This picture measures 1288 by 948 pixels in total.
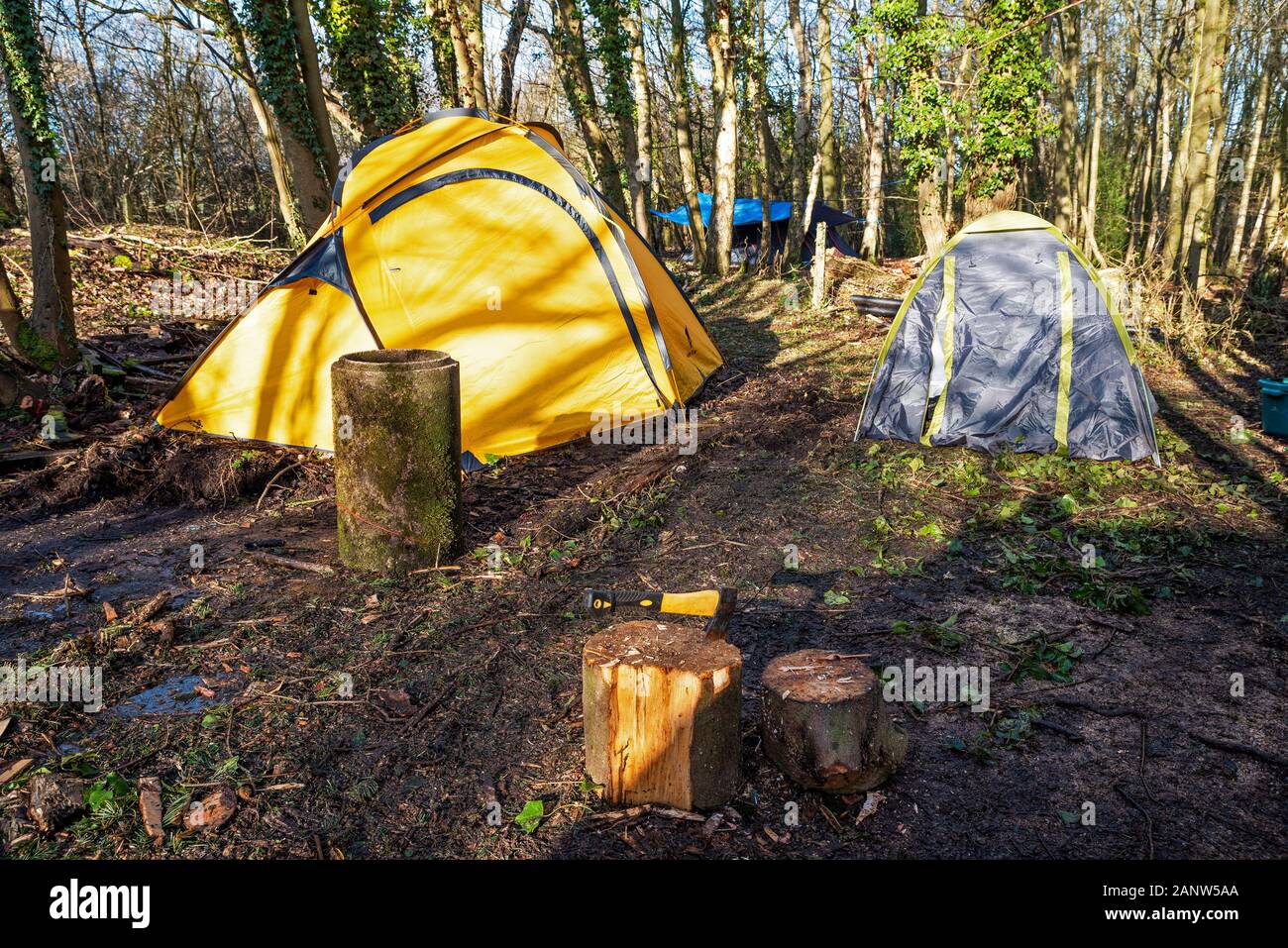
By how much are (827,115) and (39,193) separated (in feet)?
52.9

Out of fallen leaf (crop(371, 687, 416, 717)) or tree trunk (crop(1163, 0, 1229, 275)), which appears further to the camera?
tree trunk (crop(1163, 0, 1229, 275))

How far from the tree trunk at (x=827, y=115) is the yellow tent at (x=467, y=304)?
10.1 m

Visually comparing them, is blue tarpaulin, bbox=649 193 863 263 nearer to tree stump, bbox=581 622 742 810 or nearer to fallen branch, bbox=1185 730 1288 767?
fallen branch, bbox=1185 730 1288 767

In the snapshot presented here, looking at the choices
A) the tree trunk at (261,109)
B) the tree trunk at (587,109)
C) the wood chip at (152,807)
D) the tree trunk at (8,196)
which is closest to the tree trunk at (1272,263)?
the tree trunk at (587,109)

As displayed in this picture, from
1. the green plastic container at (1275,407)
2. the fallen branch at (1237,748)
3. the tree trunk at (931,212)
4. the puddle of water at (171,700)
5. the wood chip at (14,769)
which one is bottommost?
the fallen branch at (1237,748)

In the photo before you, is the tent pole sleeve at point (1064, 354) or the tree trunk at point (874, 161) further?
the tree trunk at point (874, 161)

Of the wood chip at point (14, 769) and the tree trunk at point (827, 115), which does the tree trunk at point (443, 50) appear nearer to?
the tree trunk at point (827, 115)

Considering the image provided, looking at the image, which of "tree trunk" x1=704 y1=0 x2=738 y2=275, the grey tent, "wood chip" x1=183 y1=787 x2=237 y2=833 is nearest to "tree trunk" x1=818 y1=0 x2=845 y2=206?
"tree trunk" x1=704 y1=0 x2=738 y2=275

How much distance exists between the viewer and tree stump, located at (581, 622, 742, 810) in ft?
9.48

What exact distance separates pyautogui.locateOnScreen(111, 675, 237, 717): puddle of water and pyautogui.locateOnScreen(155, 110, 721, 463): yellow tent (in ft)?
10.1

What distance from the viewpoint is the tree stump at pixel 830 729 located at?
2.97 meters

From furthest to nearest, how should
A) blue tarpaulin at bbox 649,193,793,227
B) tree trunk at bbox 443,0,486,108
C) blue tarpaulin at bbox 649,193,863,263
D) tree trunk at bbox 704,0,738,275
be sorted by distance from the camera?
blue tarpaulin at bbox 649,193,793,227
blue tarpaulin at bbox 649,193,863,263
tree trunk at bbox 704,0,738,275
tree trunk at bbox 443,0,486,108

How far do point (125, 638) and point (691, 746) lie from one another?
2913 millimetres

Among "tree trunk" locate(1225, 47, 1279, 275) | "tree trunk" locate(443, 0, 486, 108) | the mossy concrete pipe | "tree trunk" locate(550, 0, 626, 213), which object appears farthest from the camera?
"tree trunk" locate(1225, 47, 1279, 275)
